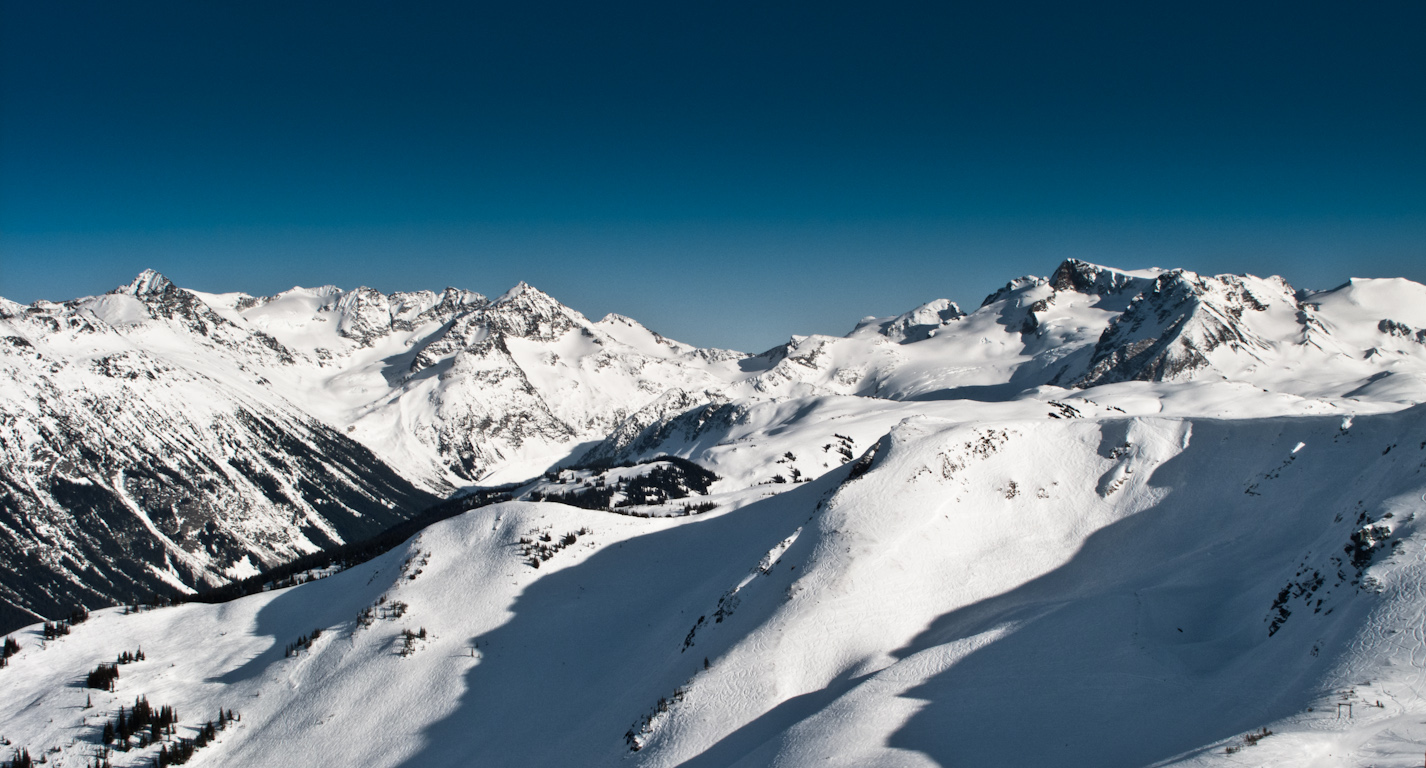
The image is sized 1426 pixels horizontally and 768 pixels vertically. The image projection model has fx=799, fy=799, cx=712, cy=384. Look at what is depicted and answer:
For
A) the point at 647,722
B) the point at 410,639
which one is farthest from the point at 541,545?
the point at 647,722

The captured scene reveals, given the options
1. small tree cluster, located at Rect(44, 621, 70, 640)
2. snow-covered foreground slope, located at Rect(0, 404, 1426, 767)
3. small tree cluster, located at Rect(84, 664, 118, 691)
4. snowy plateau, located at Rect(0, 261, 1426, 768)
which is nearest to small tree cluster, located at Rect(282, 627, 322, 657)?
snowy plateau, located at Rect(0, 261, 1426, 768)

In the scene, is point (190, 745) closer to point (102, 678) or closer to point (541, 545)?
point (102, 678)

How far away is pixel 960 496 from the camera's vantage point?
1877 inches

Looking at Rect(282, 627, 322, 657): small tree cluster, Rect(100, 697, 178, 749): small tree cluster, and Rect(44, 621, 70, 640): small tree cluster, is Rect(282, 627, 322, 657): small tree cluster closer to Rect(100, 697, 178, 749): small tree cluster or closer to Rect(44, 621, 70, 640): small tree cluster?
Rect(100, 697, 178, 749): small tree cluster

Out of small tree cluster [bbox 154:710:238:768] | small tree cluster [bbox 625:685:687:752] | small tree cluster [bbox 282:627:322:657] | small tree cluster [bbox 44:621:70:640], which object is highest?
small tree cluster [bbox 44:621:70:640]

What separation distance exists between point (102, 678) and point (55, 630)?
13.6m

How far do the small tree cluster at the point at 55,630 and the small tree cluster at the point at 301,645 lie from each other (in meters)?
23.0

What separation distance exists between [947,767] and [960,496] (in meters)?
22.4

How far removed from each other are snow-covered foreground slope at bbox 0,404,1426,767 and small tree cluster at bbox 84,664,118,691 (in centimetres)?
75

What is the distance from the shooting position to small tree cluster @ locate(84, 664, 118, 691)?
54.1m

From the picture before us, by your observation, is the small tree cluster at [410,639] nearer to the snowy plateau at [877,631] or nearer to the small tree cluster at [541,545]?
the snowy plateau at [877,631]

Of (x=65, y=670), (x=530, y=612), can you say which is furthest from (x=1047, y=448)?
(x=65, y=670)

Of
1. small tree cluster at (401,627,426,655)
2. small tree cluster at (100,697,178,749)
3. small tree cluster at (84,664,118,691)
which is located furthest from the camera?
small tree cluster at (84,664,118,691)

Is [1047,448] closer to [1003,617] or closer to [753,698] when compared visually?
[1003,617]
